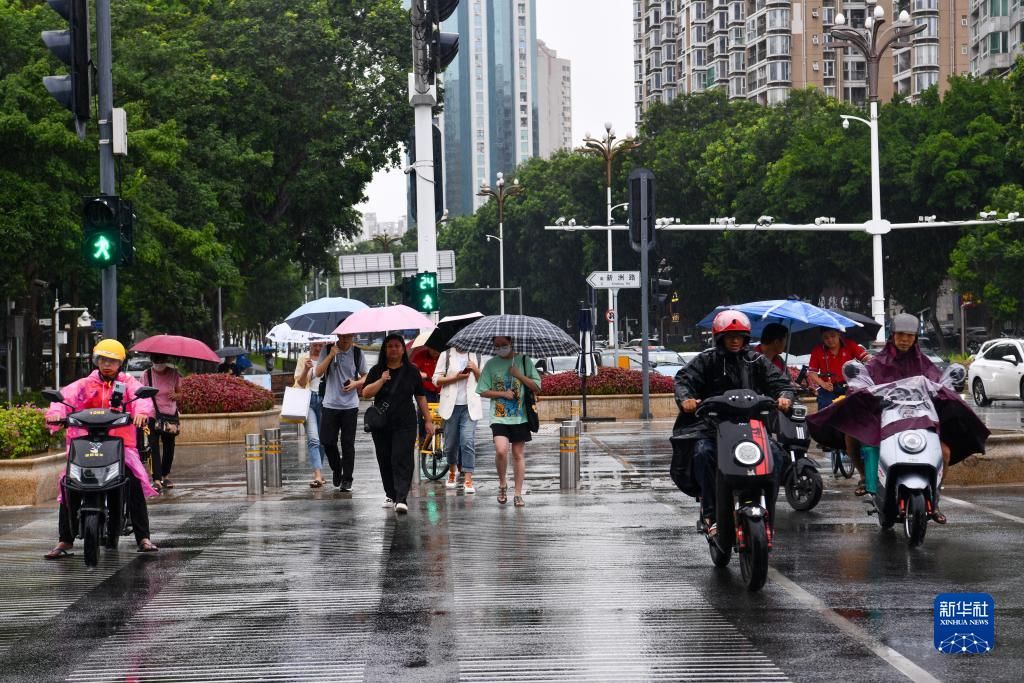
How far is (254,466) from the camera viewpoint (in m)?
16.4

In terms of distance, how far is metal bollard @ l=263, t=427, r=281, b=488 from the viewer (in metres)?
17.1

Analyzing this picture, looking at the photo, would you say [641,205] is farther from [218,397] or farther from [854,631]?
[854,631]

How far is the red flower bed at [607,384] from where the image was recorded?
101 ft

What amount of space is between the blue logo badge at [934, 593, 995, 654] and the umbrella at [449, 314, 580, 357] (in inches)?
315

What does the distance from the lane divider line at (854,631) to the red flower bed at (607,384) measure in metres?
20.7

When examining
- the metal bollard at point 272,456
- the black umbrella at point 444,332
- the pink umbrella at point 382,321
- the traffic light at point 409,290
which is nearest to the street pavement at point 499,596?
the pink umbrella at point 382,321

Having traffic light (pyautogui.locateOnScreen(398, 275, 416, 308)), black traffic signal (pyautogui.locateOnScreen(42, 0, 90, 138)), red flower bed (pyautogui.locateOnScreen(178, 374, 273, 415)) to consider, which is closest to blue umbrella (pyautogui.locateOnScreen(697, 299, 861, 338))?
traffic light (pyautogui.locateOnScreen(398, 275, 416, 308))

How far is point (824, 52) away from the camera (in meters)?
117

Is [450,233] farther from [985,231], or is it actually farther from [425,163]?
[425,163]

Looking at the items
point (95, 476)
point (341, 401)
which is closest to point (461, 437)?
point (341, 401)

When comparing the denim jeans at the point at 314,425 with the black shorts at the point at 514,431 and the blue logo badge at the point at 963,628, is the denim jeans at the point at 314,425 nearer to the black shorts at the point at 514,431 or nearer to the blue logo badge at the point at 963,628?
the black shorts at the point at 514,431

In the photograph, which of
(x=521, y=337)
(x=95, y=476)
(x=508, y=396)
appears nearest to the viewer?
(x=95, y=476)

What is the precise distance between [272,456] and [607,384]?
14.4m

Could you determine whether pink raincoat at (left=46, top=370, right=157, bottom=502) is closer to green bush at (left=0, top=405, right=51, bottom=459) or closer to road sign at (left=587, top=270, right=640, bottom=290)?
green bush at (left=0, top=405, right=51, bottom=459)
